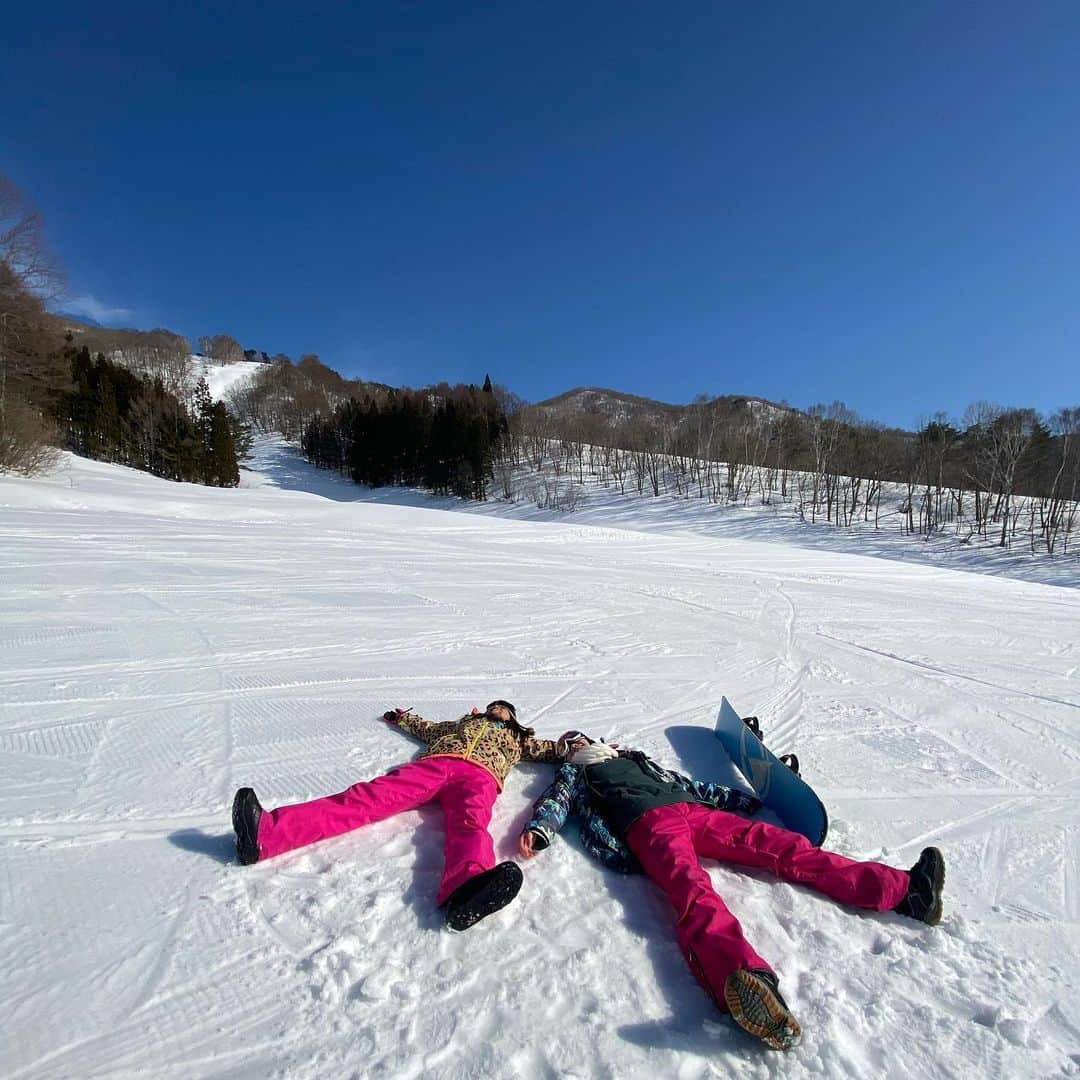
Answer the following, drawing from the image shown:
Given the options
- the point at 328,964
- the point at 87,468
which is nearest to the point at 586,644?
the point at 328,964

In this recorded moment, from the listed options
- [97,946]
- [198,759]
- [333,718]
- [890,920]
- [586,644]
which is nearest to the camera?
[97,946]

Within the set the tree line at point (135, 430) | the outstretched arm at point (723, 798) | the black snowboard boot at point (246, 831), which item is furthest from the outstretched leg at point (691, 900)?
the tree line at point (135, 430)

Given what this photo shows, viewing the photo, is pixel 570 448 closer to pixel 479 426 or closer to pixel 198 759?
pixel 479 426

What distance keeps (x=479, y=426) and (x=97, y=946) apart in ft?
158

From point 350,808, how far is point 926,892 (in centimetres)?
280

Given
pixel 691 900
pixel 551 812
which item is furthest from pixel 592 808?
pixel 691 900

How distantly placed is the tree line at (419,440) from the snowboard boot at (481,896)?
4677 cm

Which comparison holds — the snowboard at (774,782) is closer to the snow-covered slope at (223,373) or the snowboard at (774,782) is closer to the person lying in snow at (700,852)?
the person lying in snow at (700,852)

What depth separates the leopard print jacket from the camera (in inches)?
126

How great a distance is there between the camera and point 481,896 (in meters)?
2.19

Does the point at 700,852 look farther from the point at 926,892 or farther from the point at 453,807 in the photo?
the point at 453,807

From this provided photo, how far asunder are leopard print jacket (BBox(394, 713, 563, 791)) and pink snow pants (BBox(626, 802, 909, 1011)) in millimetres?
913

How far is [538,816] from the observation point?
2.77 m

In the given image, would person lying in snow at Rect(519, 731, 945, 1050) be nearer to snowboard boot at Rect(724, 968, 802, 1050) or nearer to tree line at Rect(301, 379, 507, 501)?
snowboard boot at Rect(724, 968, 802, 1050)
